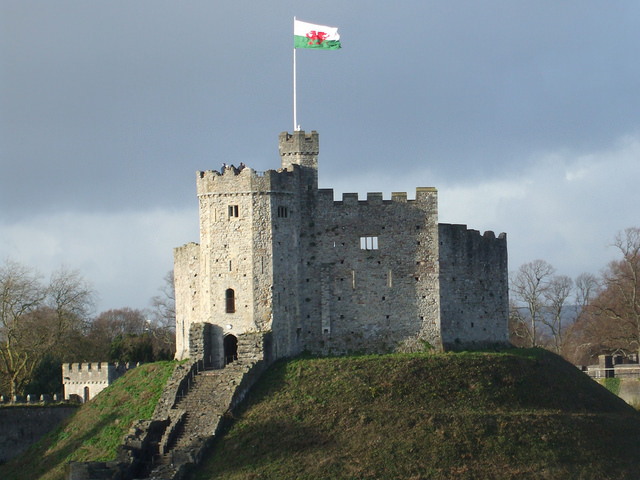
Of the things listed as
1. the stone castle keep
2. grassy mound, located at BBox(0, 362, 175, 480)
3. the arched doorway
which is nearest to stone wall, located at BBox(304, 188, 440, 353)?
the stone castle keep

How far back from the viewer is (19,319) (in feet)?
286

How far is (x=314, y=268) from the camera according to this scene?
6266cm

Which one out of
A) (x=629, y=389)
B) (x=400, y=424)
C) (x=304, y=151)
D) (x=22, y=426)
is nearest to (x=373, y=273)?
(x=304, y=151)

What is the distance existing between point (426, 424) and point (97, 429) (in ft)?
55.2

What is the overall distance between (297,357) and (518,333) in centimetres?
4874

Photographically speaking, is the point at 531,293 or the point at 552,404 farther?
the point at 531,293

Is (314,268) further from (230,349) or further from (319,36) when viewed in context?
(319,36)

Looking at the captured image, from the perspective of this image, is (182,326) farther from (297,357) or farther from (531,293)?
(531,293)

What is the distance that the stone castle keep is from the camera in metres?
60.6

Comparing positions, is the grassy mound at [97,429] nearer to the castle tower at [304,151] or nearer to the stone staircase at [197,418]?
the stone staircase at [197,418]

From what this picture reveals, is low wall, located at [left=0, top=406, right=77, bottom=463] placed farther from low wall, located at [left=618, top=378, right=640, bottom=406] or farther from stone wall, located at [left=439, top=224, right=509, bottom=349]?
low wall, located at [left=618, top=378, right=640, bottom=406]

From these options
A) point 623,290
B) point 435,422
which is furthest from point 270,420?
point 623,290

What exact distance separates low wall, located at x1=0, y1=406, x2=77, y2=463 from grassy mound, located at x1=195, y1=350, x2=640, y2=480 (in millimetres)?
16527

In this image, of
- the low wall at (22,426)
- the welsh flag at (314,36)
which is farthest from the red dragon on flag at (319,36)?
the low wall at (22,426)
